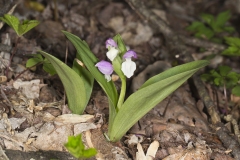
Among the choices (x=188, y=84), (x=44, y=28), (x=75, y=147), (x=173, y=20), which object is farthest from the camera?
(x=173, y=20)

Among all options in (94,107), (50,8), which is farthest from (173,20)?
(94,107)

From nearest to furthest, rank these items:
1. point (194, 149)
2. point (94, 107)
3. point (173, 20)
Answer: point (194, 149)
point (94, 107)
point (173, 20)

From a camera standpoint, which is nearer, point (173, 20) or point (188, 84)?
point (188, 84)

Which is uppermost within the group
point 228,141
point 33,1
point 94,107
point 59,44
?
point 33,1

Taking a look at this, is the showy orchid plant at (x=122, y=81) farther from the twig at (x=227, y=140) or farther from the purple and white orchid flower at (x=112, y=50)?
the twig at (x=227, y=140)

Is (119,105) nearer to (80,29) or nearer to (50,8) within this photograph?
(80,29)

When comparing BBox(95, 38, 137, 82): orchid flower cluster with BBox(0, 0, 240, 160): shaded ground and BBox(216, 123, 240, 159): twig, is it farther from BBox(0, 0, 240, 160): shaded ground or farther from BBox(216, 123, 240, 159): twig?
BBox(216, 123, 240, 159): twig

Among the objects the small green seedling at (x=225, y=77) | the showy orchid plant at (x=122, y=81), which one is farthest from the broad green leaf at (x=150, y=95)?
the small green seedling at (x=225, y=77)
